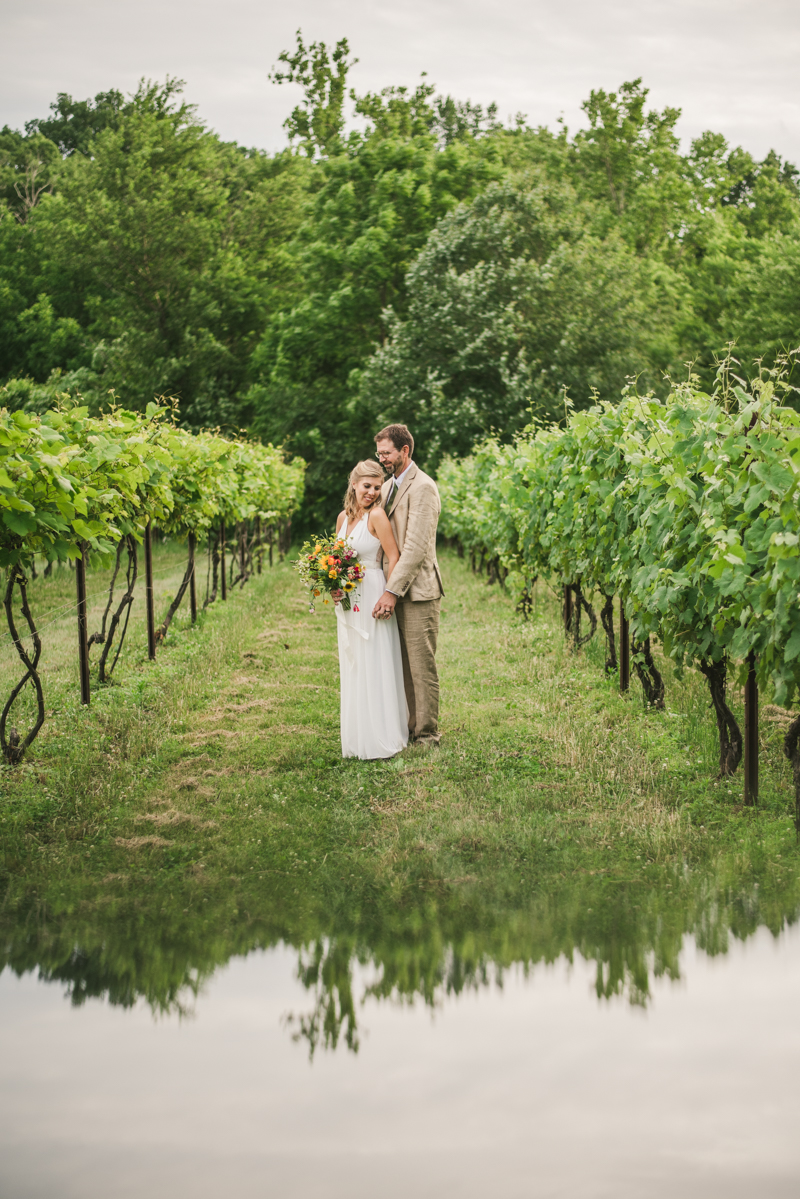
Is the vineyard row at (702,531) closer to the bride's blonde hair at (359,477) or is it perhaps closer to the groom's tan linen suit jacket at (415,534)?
the groom's tan linen suit jacket at (415,534)

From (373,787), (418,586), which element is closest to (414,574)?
(418,586)

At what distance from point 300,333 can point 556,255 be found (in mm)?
8889

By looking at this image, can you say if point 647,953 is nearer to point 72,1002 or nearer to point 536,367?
point 72,1002

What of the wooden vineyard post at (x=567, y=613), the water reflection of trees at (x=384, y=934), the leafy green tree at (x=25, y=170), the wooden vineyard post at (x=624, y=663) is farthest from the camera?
the leafy green tree at (x=25, y=170)

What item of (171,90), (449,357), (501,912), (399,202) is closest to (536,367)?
(449,357)

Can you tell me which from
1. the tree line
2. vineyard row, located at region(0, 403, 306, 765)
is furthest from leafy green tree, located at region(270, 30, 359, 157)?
vineyard row, located at region(0, 403, 306, 765)

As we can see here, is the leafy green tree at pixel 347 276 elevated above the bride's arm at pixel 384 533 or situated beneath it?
elevated above

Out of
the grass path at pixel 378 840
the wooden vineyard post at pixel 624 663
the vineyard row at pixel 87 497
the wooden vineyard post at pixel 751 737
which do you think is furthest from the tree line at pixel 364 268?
the wooden vineyard post at pixel 751 737

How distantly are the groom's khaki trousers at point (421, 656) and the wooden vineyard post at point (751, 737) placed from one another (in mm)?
2063

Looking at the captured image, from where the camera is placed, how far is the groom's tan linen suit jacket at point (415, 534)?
21.1 feet

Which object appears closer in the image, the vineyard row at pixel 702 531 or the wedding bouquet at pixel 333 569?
the vineyard row at pixel 702 531

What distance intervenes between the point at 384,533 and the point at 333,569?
1.40 ft

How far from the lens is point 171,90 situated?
133ft

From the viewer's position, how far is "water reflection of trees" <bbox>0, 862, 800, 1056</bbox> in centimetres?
364
